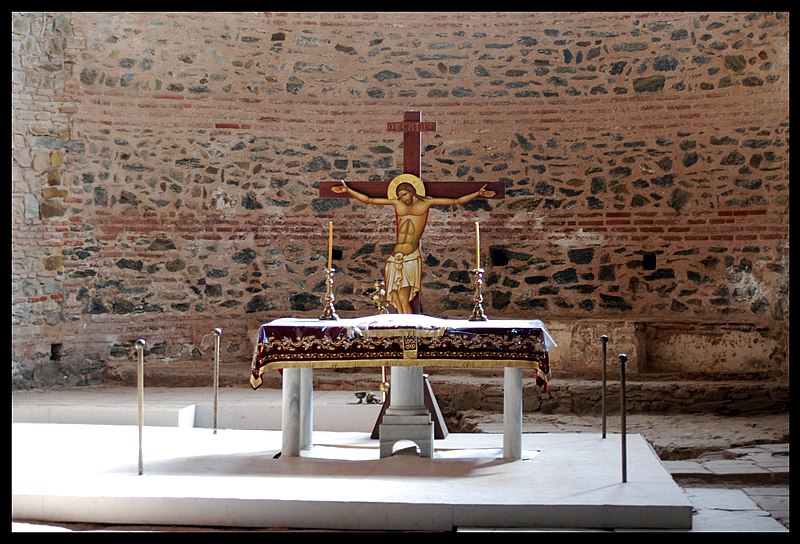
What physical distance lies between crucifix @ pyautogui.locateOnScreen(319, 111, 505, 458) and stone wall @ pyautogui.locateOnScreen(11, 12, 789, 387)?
144 inches

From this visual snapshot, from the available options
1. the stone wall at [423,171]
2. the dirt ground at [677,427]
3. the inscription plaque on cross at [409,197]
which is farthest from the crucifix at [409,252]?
the stone wall at [423,171]

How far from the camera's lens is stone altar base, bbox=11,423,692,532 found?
215 inches

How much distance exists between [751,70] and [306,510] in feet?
24.8

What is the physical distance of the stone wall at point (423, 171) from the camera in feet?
35.8

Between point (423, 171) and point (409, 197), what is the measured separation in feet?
13.8

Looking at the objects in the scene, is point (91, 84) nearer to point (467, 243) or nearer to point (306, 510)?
point (467, 243)

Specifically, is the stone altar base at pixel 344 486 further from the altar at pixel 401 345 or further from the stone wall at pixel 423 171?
the stone wall at pixel 423 171

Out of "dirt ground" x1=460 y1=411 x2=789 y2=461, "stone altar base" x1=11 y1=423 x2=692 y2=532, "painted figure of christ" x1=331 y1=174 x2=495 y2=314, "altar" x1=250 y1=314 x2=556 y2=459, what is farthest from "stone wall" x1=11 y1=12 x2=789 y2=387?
"altar" x1=250 y1=314 x2=556 y2=459

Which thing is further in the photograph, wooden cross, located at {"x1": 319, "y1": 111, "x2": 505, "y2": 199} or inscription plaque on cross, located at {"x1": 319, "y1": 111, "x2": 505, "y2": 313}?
wooden cross, located at {"x1": 319, "y1": 111, "x2": 505, "y2": 199}

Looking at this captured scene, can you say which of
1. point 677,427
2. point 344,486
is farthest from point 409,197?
point 677,427

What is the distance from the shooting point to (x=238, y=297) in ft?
37.6

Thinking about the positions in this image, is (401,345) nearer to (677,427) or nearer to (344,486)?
(344,486)

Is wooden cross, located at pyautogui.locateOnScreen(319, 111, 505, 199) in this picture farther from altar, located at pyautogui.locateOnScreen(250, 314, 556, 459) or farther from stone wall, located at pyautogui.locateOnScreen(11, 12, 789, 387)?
stone wall, located at pyautogui.locateOnScreen(11, 12, 789, 387)
